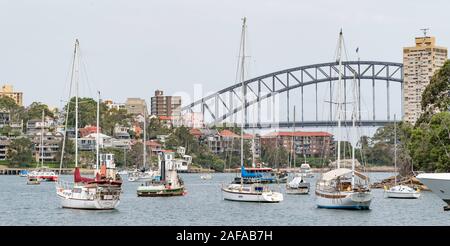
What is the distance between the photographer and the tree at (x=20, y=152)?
19200 cm

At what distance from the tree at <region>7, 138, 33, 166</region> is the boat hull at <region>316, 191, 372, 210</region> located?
141 metres

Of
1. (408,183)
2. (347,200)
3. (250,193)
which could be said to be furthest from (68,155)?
(347,200)

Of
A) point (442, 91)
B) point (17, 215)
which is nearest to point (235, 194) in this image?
point (17, 215)

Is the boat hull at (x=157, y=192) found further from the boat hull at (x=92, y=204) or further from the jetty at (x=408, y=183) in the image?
the jetty at (x=408, y=183)

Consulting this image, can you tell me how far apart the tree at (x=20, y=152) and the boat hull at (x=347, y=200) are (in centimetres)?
14131

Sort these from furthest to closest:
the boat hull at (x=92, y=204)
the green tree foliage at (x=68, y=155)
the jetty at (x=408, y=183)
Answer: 1. the green tree foliage at (x=68, y=155)
2. the jetty at (x=408, y=183)
3. the boat hull at (x=92, y=204)

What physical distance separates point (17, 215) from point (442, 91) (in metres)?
47.6

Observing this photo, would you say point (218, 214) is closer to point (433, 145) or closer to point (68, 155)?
point (433, 145)

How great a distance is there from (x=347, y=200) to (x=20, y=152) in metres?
146

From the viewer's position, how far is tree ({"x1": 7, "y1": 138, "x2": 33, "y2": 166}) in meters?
192

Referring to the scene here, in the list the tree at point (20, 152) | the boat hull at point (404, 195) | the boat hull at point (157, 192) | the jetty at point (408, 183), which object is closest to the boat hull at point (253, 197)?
the boat hull at point (157, 192)

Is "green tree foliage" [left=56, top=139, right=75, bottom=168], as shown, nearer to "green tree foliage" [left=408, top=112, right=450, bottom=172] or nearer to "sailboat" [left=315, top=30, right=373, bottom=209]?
"green tree foliage" [left=408, top=112, right=450, bottom=172]

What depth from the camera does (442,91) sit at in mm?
90688
